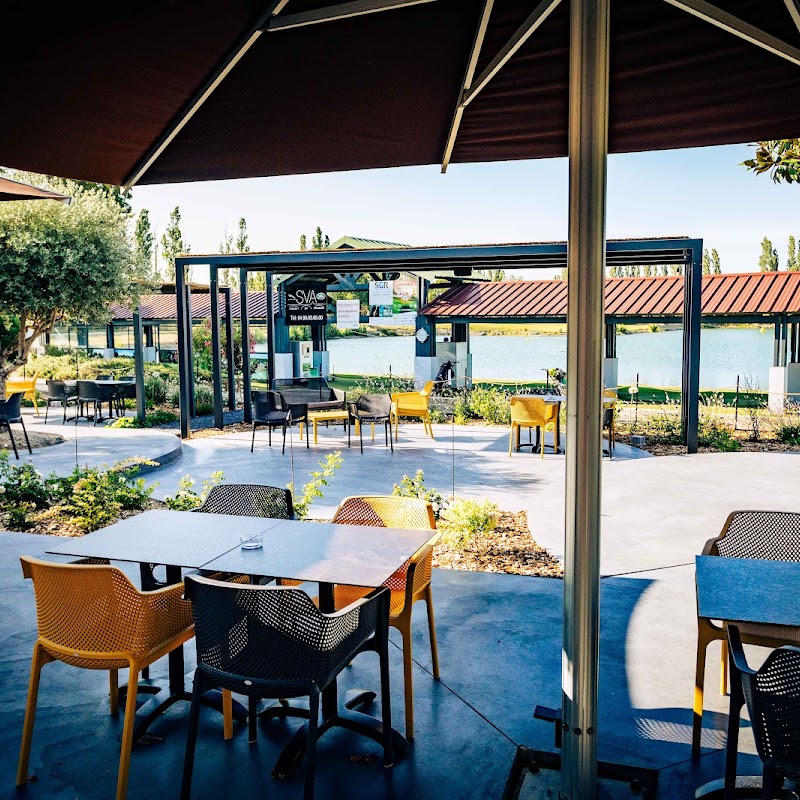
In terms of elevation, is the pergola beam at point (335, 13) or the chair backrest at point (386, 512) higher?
the pergola beam at point (335, 13)

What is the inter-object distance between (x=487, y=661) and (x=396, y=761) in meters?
1.00

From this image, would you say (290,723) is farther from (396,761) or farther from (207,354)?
(207,354)

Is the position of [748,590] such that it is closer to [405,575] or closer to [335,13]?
[405,575]

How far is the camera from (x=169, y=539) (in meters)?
3.51

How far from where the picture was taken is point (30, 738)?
296 centimetres

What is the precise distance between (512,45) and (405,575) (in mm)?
2370

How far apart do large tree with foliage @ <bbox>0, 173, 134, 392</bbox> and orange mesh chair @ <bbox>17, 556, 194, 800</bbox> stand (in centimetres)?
978

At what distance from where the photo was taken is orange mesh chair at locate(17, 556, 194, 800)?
9.27 ft

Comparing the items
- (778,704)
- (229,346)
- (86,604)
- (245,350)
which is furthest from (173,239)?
(778,704)

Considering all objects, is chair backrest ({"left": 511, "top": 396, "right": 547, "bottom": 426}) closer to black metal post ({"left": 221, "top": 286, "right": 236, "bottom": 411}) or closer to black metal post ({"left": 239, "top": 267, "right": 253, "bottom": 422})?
black metal post ({"left": 239, "top": 267, "right": 253, "bottom": 422})

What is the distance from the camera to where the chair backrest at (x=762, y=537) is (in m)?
3.70

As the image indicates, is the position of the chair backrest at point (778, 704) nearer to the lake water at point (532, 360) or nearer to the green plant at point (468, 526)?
the green plant at point (468, 526)

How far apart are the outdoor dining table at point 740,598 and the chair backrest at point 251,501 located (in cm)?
211

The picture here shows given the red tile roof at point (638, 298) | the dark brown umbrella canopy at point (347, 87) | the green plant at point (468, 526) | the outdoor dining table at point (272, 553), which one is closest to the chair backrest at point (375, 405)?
the green plant at point (468, 526)
